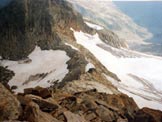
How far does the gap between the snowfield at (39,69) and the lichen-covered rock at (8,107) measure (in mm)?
60652

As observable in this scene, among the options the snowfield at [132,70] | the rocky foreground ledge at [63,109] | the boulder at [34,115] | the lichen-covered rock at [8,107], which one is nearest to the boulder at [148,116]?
the rocky foreground ledge at [63,109]

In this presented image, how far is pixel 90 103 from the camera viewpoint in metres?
47.0

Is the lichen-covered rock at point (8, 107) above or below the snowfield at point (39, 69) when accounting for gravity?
below

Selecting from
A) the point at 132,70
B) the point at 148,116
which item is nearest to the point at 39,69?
the point at 132,70

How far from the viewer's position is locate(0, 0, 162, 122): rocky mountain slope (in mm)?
38875

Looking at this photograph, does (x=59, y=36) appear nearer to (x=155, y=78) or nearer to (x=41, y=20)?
(x=41, y=20)

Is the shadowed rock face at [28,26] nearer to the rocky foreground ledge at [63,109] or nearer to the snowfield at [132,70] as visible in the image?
the snowfield at [132,70]

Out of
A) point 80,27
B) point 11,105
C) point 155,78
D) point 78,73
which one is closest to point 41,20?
point 80,27

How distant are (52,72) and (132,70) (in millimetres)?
50260

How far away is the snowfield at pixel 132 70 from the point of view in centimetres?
10718

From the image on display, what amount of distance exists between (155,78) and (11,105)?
11111 centimetres

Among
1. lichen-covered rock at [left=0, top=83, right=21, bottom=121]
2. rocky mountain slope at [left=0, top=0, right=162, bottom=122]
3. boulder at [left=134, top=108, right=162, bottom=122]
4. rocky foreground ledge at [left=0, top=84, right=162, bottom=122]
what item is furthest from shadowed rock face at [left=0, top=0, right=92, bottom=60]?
lichen-covered rock at [left=0, top=83, right=21, bottom=121]

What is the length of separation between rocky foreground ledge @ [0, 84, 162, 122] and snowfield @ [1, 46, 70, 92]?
141ft

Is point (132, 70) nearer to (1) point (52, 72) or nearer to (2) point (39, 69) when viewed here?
(2) point (39, 69)
